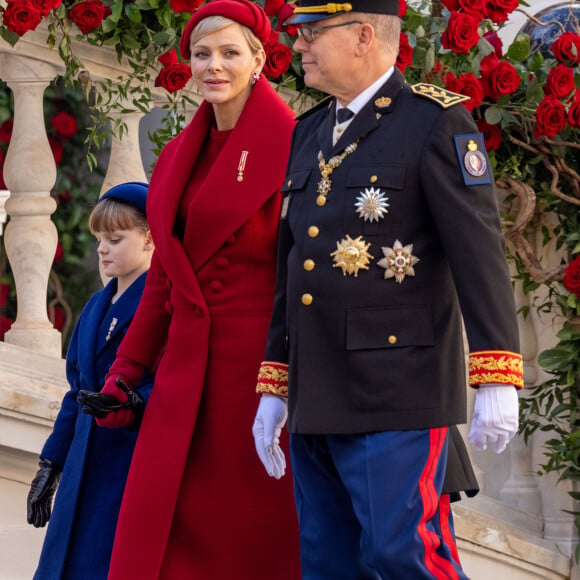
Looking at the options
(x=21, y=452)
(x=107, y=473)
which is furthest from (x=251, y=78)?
(x=21, y=452)

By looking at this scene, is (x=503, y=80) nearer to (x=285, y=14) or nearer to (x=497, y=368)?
(x=285, y=14)

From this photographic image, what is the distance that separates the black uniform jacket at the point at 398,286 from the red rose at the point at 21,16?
129cm

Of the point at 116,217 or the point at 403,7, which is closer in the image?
the point at 116,217

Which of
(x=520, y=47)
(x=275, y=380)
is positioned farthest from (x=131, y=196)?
(x=520, y=47)

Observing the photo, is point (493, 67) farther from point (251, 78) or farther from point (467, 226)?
point (467, 226)

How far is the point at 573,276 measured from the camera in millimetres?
4738

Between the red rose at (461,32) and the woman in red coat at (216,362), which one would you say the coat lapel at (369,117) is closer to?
the woman in red coat at (216,362)

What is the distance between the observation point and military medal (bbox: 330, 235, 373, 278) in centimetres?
297

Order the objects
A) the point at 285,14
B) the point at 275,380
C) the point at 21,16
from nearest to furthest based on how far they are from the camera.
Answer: the point at 275,380 < the point at 21,16 < the point at 285,14

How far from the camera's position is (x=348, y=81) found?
3074mm

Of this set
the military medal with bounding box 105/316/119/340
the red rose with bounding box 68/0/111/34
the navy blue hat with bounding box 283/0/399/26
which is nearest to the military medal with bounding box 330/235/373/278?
the navy blue hat with bounding box 283/0/399/26

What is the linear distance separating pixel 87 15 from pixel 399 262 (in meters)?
1.66

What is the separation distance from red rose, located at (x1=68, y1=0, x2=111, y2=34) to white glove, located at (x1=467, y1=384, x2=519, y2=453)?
74.0 inches

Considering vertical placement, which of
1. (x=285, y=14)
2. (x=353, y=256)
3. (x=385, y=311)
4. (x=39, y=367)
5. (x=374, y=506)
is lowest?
(x=374, y=506)
